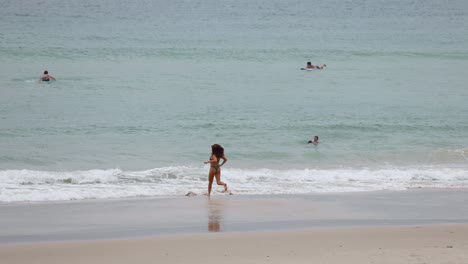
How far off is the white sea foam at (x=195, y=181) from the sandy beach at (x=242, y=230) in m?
0.82

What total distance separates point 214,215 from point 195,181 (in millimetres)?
3915

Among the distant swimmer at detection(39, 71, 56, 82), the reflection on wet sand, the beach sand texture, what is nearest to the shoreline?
the reflection on wet sand

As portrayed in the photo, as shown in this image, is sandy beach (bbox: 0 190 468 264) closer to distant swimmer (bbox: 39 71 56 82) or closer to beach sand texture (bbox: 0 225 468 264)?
beach sand texture (bbox: 0 225 468 264)

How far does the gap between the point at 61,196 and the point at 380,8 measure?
5592 cm

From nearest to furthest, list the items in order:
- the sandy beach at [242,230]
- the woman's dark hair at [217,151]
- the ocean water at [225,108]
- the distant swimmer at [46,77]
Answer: the sandy beach at [242,230]
the woman's dark hair at [217,151]
the ocean water at [225,108]
the distant swimmer at [46,77]

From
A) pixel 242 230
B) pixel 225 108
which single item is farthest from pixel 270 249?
pixel 225 108

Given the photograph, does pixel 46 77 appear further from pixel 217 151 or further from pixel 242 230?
pixel 242 230

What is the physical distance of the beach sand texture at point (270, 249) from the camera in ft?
35.0

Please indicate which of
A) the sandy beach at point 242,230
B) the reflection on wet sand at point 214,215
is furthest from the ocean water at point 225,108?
the reflection on wet sand at point 214,215

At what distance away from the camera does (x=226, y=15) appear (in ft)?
193

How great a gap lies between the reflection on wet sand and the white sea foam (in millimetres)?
1447

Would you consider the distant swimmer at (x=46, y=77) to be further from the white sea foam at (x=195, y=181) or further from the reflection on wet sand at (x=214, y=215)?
the reflection on wet sand at (x=214, y=215)

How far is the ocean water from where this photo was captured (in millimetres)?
18312

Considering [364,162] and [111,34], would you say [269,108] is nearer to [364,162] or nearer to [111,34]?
[364,162]
